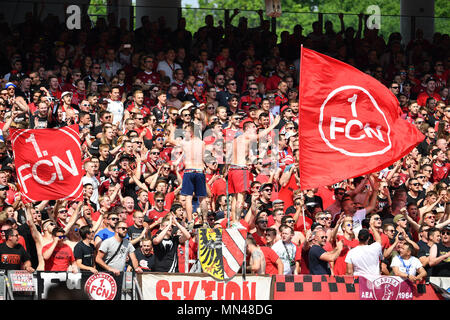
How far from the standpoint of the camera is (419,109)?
63.5 ft

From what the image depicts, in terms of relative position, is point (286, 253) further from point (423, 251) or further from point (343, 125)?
point (423, 251)

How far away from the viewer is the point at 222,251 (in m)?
A: 11.8

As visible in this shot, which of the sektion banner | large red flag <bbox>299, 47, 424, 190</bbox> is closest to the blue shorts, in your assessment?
large red flag <bbox>299, 47, 424, 190</bbox>

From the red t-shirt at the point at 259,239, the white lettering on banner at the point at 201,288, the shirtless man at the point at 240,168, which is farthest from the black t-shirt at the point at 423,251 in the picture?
the white lettering on banner at the point at 201,288

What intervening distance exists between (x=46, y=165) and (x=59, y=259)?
1316 millimetres

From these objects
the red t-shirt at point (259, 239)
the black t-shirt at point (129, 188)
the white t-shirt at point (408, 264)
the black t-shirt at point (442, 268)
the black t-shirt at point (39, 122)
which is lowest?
the black t-shirt at point (442, 268)

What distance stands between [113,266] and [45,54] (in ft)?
27.1

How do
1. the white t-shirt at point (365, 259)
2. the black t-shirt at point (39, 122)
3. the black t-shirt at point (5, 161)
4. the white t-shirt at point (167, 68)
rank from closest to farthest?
the white t-shirt at point (365, 259) → the black t-shirt at point (5, 161) → the black t-shirt at point (39, 122) → the white t-shirt at point (167, 68)

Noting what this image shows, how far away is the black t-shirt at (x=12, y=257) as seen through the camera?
12379 mm

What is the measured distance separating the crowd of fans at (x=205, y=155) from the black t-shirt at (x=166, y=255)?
0.06ft

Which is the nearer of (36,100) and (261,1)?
(36,100)

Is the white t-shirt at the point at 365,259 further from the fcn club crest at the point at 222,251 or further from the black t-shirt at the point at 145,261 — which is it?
the black t-shirt at the point at 145,261
